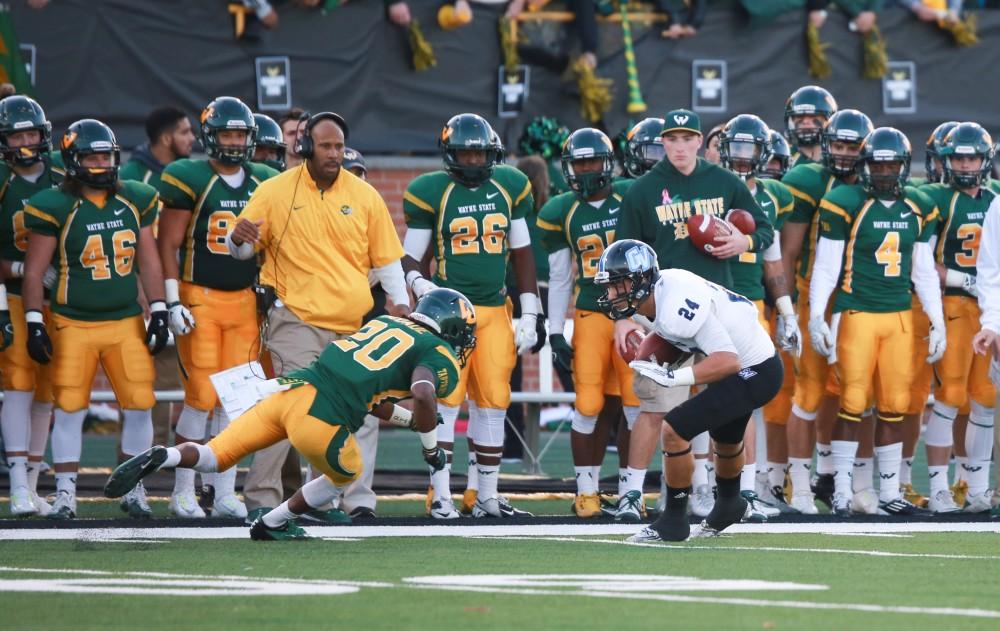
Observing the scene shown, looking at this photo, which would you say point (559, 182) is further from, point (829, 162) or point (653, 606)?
point (653, 606)

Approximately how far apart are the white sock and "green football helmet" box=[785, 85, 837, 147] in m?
1.99

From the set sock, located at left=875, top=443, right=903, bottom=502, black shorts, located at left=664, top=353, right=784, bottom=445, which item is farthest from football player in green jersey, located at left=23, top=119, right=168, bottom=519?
sock, located at left=875, top=443, right=903, bottom=502

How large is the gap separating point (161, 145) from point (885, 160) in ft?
13.5

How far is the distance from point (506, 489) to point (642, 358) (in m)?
3.21

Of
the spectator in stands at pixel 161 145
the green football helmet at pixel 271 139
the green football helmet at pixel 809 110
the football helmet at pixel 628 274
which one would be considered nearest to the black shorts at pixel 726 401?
the football helmet at pixel 628 274

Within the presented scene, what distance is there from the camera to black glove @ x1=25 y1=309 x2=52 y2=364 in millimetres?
8648

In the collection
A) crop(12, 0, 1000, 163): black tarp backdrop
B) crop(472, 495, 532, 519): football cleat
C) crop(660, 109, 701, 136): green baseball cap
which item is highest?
crop(12, 0, 1000, 163): black tarp backdrop

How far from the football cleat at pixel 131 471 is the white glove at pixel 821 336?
374 centimetres

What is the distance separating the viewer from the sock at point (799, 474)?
9.44m

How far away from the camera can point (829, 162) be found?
9.78 m

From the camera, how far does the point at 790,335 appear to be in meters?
9.12

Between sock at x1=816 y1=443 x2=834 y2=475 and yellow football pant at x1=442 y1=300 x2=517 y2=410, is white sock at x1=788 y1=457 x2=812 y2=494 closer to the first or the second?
sock at x1=816 y1=443 x2=834 y2=475

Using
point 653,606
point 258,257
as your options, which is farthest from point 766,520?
point 653,606

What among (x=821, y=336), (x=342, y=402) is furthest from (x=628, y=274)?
(x=821, y=336)
